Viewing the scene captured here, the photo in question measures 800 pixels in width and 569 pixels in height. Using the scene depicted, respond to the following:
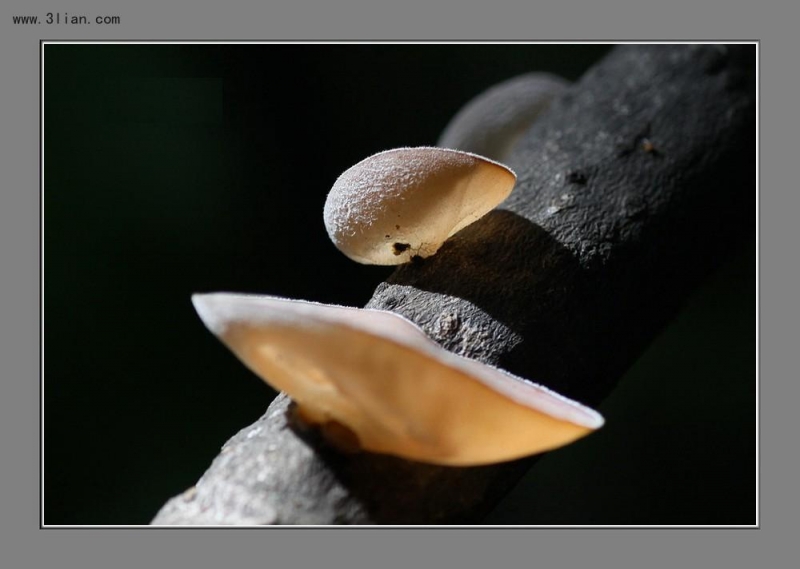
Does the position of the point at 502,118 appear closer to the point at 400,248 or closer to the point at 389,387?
the point at 400,248

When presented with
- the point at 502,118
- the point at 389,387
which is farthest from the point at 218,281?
the point at 389,387

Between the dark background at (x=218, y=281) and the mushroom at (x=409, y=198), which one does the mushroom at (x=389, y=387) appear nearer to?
the mushroom at (x=409, y=198)

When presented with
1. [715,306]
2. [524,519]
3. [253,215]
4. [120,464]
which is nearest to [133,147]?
[253,215]

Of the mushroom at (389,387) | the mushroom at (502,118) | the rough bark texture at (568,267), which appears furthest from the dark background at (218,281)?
the mushroom at (389,387)

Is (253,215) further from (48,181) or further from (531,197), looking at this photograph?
(531,197)

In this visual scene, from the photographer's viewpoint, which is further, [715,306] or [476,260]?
[715,306]

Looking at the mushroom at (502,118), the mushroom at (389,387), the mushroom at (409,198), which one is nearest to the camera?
the mushroom at (389,387)
